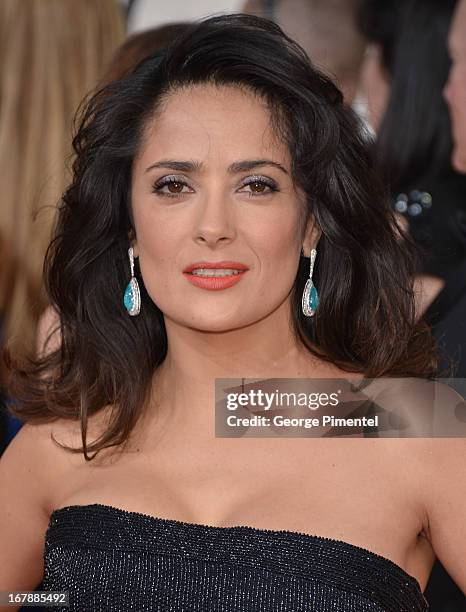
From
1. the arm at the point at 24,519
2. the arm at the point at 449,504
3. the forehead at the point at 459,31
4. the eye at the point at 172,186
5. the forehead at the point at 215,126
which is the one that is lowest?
the arm at the point at 24,519

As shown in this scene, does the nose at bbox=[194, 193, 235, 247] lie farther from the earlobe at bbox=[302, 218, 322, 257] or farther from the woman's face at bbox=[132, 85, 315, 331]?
the earlobe at bbox=[302, 218, 322, 257]

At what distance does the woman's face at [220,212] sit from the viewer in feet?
6.51

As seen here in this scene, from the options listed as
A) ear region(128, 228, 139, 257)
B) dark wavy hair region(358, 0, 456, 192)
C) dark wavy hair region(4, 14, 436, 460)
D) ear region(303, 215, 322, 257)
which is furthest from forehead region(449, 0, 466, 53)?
ear region(128, 228, 139, 257)

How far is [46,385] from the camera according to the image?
231cm

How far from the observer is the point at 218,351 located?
213cm

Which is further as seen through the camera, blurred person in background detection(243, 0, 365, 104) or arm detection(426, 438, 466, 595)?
blurred person in background detection(243, 0, 365, 104)

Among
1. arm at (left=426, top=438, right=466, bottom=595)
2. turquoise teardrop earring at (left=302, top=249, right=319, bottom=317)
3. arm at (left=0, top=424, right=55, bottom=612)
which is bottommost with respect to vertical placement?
arm at (left=0, top=424, right=55, bottom=612)

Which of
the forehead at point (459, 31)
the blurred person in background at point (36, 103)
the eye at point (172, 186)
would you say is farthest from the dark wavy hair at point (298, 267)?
the forehead at point (459, 31)

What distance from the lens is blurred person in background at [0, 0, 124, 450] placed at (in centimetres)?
300

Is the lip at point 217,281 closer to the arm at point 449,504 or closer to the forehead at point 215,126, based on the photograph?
the forehead at point 215,126

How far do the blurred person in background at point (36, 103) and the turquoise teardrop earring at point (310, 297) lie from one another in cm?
100

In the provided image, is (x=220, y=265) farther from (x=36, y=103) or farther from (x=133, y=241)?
(x=36, y=103)

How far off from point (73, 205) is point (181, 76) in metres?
0.33

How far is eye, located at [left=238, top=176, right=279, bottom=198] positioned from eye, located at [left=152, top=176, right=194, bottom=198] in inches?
4.3
